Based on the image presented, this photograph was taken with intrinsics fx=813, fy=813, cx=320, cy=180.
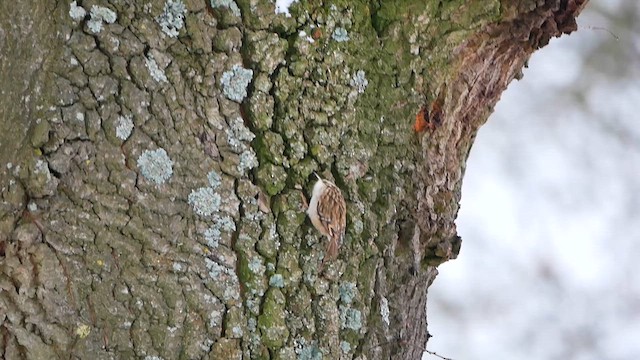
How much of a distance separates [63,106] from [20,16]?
5.0 inches

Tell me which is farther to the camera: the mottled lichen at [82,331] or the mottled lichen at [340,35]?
the mottled lichen at [340,35]

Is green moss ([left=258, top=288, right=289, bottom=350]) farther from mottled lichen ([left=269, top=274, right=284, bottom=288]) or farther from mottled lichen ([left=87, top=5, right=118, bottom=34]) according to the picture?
mottled lichen ([left=87, top=5, right=118, bottom=34])

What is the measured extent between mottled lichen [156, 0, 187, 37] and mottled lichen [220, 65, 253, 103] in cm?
9

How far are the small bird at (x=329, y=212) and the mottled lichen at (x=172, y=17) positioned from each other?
11.4 inches

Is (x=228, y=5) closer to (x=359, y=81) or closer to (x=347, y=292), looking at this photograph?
(x=359, y=81)

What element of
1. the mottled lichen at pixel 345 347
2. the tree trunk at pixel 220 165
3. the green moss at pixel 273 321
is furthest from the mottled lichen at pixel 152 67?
the mottled lichen at pixel 345 347

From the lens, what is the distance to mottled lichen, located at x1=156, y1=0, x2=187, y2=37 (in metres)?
1.12

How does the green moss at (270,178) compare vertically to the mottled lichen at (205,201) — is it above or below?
above

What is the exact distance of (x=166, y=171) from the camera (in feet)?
3.63

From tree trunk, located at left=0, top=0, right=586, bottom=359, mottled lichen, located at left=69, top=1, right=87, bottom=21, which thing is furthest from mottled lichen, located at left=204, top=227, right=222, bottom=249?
mottled lichen, located at left=69, top=1, right=87, bottom=21

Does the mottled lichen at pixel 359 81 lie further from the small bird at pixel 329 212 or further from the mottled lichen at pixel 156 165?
the mottled lichen at pixel 156 165

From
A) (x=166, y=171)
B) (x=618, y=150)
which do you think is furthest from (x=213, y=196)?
(x=618, y=150)

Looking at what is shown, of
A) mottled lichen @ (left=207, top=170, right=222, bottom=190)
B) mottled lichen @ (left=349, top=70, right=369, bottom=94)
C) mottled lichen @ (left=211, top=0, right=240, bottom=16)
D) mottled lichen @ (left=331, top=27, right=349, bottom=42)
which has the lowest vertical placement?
mottled lichen @ (left=207, top=170, right=222, bottom=190)

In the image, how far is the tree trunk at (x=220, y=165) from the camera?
→ 41.8 inches
